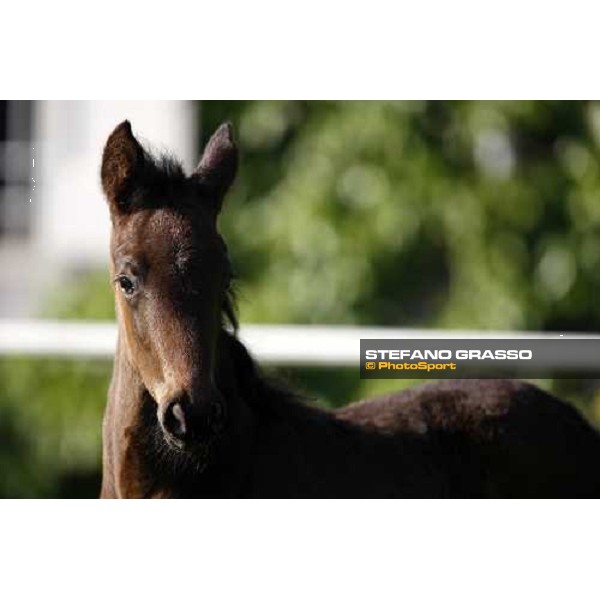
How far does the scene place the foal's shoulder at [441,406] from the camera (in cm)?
346

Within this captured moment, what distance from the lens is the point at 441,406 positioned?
3.51 metres

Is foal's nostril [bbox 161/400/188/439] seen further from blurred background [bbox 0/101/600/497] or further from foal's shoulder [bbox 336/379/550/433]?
blurred background [bbox 0/101/600/497]

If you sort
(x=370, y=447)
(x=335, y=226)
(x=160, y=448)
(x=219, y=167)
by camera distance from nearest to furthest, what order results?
(x=160, y=448) < (x=219, y=167) < (x=370, y=447) < (x=335, y=226)

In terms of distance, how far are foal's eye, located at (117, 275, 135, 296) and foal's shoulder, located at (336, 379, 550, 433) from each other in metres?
0.87

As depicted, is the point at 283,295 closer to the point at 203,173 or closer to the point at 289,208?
the point at 289,208

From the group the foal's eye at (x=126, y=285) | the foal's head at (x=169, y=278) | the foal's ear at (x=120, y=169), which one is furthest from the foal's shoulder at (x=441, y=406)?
the foal's ear at (x=120, y=169)

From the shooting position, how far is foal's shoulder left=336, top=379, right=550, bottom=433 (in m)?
3.46

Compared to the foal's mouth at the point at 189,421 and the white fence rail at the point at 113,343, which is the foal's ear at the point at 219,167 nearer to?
the foal's mouth at the point at 189,421

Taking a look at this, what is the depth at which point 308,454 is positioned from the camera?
3178mm

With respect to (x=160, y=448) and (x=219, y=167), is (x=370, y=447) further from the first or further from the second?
(x=219, y=167)

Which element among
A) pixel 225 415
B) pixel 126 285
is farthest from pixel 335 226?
pixel 225 415

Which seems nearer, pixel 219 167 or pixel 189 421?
pixel 189 421

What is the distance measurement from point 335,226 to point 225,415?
498 centimetres

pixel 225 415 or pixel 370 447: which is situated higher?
pixel 225 415
